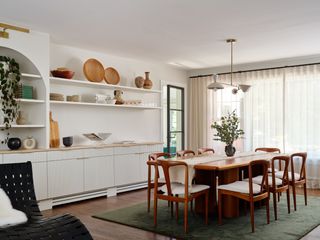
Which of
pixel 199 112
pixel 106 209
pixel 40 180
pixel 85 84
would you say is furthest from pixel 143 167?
pixel 199 112

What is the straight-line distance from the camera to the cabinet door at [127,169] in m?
6.02

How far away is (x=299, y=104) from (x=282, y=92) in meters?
0.42

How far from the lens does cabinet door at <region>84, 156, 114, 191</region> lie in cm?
549

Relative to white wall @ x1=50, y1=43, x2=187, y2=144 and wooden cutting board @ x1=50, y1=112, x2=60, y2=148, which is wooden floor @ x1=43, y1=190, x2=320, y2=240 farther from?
white wall @ x1=50, y1=43, x2=187, y2=144

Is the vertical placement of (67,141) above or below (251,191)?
above

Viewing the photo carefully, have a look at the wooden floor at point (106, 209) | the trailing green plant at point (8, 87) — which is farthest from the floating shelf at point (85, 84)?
the wooden floor at point (106, 209)

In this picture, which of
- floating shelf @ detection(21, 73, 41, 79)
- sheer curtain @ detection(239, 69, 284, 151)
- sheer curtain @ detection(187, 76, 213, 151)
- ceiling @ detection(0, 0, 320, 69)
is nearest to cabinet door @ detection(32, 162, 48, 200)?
floating shelf @ detection(21, 73, 41, 79)

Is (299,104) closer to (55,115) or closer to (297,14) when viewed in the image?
(297,14)

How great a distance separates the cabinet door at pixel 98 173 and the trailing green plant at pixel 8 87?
132 cm

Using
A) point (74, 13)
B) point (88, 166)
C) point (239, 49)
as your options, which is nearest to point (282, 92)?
point (239, 49)

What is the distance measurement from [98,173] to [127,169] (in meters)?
0.67

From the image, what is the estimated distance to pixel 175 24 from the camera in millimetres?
4551

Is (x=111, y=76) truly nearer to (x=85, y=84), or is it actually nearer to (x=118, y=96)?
(x=118, y=96)

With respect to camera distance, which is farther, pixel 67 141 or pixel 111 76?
pixel 111 76
